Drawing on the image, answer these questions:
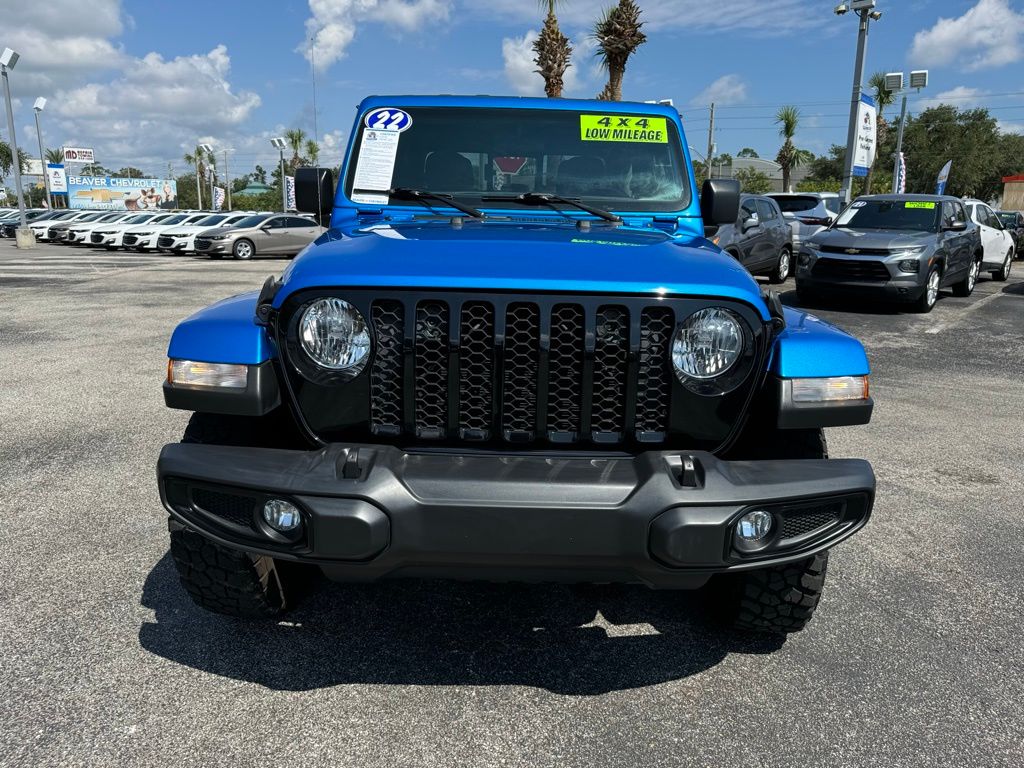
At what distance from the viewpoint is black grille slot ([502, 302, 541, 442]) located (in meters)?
2.27

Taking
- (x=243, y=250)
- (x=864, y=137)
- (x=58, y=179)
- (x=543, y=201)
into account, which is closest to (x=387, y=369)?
(x=543, y=201)

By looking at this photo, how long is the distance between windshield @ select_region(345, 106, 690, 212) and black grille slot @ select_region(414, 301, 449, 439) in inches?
53.5

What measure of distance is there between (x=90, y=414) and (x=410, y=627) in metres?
3.94

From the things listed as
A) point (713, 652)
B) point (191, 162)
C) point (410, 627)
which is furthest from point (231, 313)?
point (191, 162)

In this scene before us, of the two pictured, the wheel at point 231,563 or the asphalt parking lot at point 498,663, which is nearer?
the asphalt parking lot at point 498,663

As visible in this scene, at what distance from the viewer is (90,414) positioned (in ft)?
18.9

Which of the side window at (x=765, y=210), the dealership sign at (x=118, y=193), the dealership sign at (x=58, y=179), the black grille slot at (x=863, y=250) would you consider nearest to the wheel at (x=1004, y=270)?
the side window at (x=765, y=210)

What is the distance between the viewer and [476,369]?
2316 millimetres

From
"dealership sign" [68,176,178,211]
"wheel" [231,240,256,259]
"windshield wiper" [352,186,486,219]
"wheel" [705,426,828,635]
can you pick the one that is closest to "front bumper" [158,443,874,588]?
"wheel" [705,426,828,635]

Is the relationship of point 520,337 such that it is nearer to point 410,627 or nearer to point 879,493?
point 410,627

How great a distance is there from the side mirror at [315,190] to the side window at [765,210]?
Result: 1115cm

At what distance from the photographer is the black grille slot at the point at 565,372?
7.47 ft

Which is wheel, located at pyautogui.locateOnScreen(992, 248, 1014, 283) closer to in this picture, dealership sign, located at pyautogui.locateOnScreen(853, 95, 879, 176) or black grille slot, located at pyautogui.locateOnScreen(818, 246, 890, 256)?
dealership sign, located at pyautogui.locateOnScreen(853, 95, 879, 176)

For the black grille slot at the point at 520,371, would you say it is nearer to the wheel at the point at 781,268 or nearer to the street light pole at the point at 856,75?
the wheel at the point at 781,268
